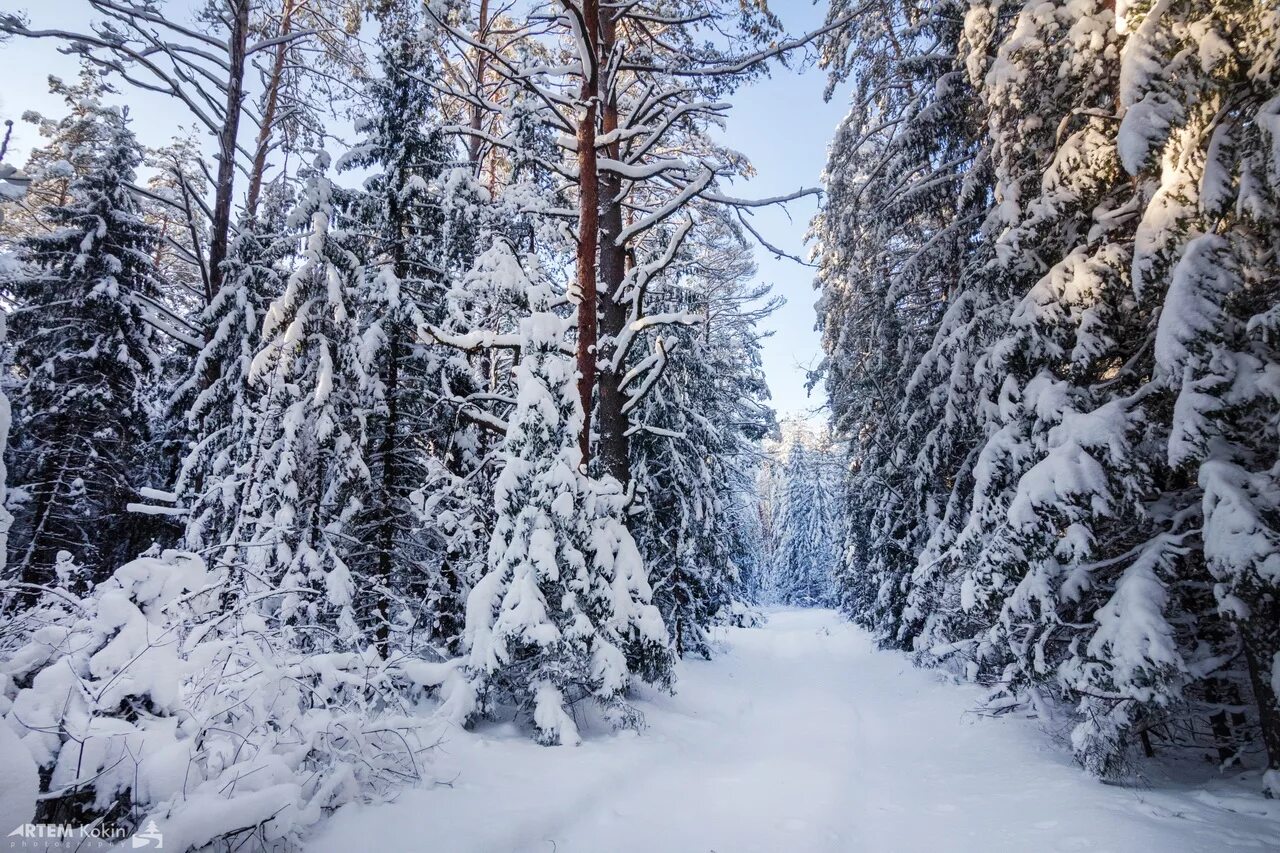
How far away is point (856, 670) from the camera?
13.1 meters

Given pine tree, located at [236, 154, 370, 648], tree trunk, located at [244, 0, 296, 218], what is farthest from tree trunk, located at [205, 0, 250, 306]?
pine tree, located at [236, 154, 370, 648]

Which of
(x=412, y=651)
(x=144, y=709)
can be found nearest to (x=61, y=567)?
(x=144, y=709)

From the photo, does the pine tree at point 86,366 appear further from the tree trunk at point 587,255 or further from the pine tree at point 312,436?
the tree trunk at point 587,255

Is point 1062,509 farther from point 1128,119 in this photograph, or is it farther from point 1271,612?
point 1128,119

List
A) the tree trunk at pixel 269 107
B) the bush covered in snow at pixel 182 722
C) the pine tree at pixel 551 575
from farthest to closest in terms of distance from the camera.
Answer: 1. the tree trunk at pixel 269 107
2. the pine tree at pixel 551 575
3. the bush covered in snow at pixel 182 722

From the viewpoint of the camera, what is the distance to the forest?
3.32m

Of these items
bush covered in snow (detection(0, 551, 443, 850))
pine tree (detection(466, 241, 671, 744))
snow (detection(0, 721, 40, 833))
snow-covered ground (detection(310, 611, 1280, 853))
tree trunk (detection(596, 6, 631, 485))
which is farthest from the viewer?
tree trunk (detection(596, 6, 631, 485))

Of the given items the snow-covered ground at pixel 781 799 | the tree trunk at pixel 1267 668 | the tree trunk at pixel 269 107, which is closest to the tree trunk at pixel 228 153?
the tree trunk at pixel 269 107

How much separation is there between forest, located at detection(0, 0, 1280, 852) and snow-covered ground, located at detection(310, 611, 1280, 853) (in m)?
0.05

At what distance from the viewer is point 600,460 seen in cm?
682

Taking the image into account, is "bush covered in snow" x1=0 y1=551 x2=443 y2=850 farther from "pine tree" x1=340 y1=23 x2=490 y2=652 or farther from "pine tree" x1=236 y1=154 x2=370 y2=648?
"pine tree" x1=340 y1=23 x2=490 y2=652

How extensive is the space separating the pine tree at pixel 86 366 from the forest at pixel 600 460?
0.10 m

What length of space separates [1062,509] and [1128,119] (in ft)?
10.6

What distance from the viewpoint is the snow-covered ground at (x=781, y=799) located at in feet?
10.7
